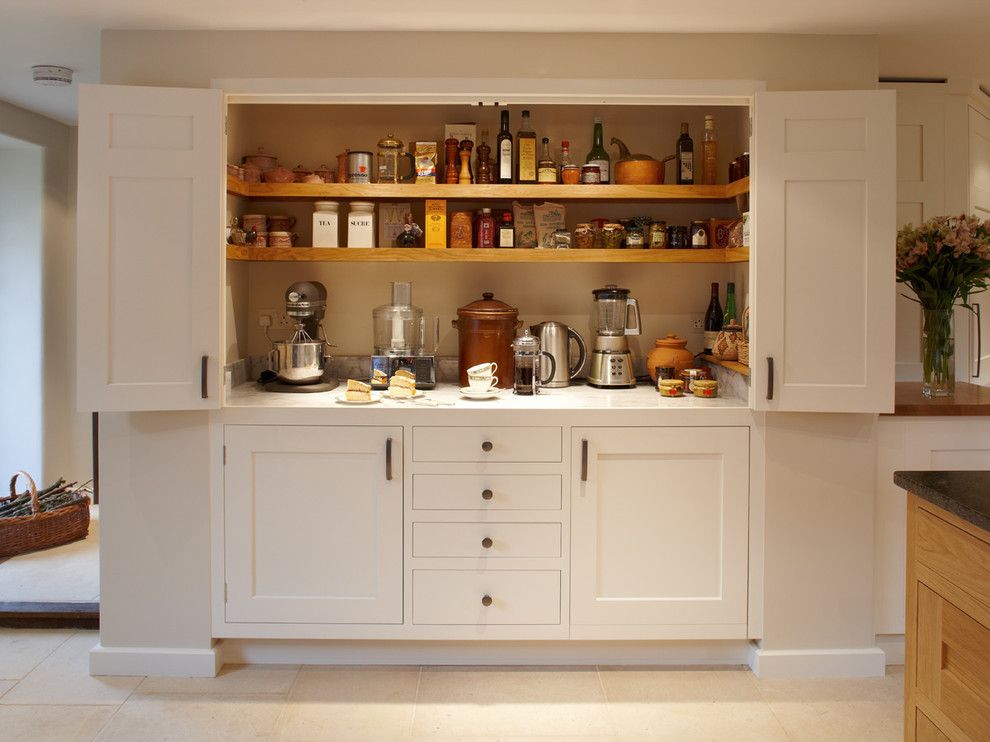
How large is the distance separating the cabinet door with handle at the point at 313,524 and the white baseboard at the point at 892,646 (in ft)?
5.56

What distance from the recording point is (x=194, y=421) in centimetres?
Answer: 314

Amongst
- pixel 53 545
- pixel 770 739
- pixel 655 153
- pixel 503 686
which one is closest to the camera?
pixel 770 739

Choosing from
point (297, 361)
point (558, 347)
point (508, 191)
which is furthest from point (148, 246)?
point (558, 347)

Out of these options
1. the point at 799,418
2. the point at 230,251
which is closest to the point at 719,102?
the point at 799,418

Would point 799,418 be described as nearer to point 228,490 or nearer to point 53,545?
point 228,490

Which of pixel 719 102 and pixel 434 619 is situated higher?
pixel 719 102

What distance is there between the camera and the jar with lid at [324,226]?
3584mm

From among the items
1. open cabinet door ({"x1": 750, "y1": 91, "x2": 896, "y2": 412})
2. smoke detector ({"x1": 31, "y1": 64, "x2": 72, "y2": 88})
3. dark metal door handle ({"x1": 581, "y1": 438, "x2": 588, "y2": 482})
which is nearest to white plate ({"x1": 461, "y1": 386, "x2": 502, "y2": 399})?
dark metal door handle ({"x1": 581, "y1": 438, "x2": 588, "y2": 482})

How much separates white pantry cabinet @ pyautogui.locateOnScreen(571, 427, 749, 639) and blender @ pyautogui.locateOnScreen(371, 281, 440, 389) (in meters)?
0.78

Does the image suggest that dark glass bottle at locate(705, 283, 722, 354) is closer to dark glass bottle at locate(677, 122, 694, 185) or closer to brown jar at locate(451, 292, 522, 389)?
dark glass bottle at locate(677, 122, 694, 185)

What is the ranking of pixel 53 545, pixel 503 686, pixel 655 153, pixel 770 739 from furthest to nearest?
pixel 53 545 → pixel 655 153 → pixel 503 686 → pixel 770 739

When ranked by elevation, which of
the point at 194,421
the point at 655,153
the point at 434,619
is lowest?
the point at 434,619

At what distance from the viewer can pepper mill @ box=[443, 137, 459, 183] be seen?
142 inches

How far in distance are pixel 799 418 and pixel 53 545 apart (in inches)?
142
